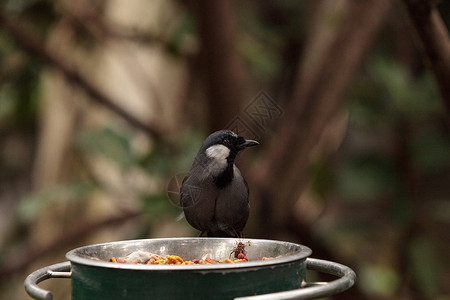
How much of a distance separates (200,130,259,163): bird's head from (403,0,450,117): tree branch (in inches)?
17.1

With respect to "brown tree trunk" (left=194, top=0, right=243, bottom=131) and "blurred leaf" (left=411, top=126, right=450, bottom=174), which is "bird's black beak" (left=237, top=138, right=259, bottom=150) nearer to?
"brown tree trunk" (left=194, top=0, right=243, bottom=131)

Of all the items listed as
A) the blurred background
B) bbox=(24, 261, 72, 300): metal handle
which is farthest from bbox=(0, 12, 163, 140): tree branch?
bbox=(24, 261, 72, 300): metal handle

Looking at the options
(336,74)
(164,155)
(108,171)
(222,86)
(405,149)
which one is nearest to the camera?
(222,86)

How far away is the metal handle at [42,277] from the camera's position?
2.71ft

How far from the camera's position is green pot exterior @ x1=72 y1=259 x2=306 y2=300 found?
0.76 m

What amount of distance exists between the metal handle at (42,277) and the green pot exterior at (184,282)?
0.21 feet

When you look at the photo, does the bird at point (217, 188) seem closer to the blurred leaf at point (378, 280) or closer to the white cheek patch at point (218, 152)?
the white cheek patch at point (218, 152)

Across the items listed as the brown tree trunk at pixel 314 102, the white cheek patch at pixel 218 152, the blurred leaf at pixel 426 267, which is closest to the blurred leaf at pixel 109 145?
the brown tree trunk at pixel 314 102

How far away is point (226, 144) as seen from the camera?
109 centimetres

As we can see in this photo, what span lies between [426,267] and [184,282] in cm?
236

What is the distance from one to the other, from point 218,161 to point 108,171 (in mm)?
2674

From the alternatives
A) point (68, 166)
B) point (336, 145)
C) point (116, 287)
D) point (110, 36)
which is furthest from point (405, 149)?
point (116, 287)

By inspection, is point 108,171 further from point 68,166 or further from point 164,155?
point 164,155

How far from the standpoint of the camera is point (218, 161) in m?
1.11
